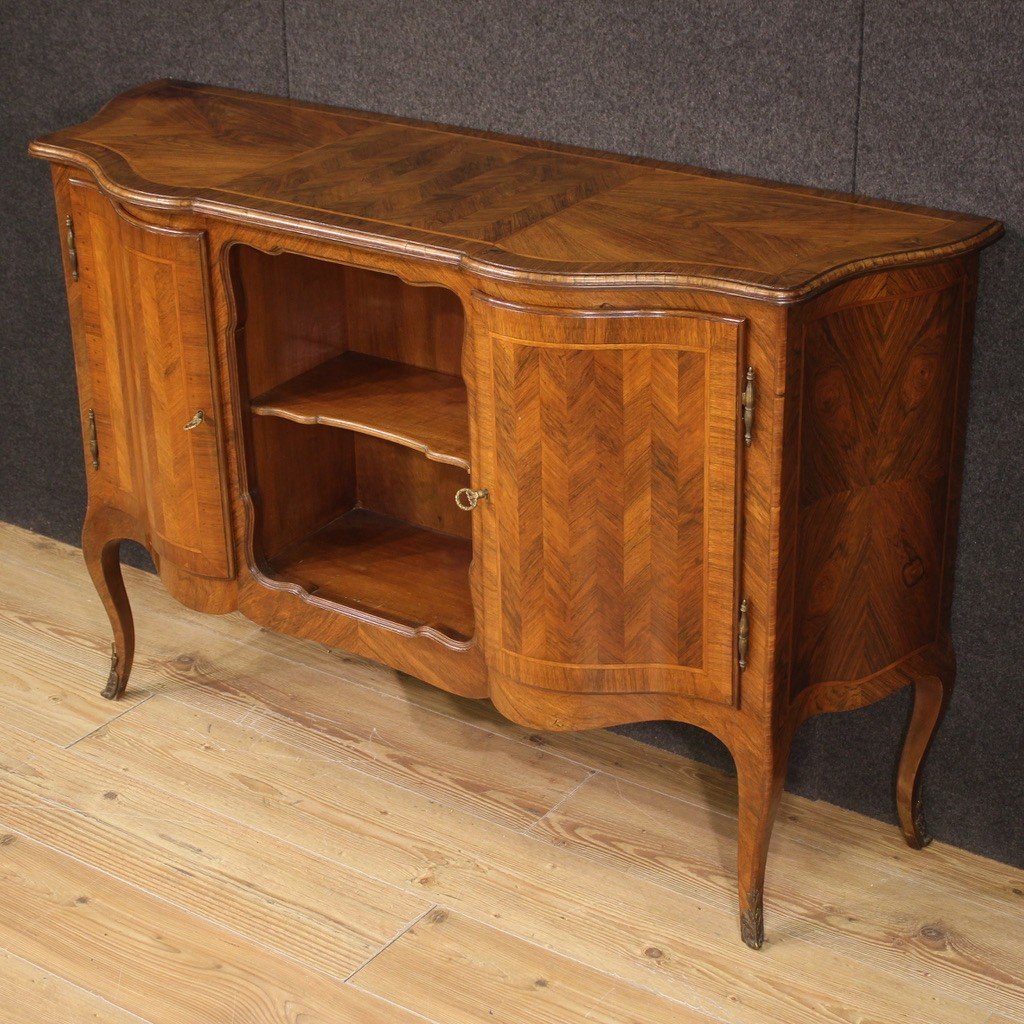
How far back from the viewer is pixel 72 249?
1963 mm

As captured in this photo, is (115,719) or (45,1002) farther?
(115,719)

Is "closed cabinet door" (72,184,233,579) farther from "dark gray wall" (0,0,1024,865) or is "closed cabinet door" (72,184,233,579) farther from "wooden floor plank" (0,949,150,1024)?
"wooden floor plank" (0,949,150,1024)

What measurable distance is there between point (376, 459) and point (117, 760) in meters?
0.52

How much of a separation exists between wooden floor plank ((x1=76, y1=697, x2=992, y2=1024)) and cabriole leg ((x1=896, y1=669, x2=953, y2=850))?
0.22 meters

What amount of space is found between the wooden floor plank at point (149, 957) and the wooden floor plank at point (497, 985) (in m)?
0.04

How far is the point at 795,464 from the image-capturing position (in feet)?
5.13

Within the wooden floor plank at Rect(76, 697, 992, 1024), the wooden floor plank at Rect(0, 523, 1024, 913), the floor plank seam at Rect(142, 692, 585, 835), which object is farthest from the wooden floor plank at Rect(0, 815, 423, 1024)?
the wooden floor plank at Rect(0, 523, 1024, 913)

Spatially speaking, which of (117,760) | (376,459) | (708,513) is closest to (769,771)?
(708,513)

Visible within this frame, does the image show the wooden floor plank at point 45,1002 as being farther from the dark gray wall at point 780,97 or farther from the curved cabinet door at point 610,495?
the dark gray wall at point 780,97

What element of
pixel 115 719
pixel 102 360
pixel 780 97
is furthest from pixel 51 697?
pixel 780 97

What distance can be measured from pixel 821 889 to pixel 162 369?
3.19ft

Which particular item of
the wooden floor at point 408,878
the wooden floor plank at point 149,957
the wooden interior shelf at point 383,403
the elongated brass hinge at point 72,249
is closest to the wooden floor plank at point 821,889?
the wooden floor at point 408,878

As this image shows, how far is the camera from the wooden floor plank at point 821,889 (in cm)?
179

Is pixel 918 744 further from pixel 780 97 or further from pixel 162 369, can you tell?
pixel 162 369
